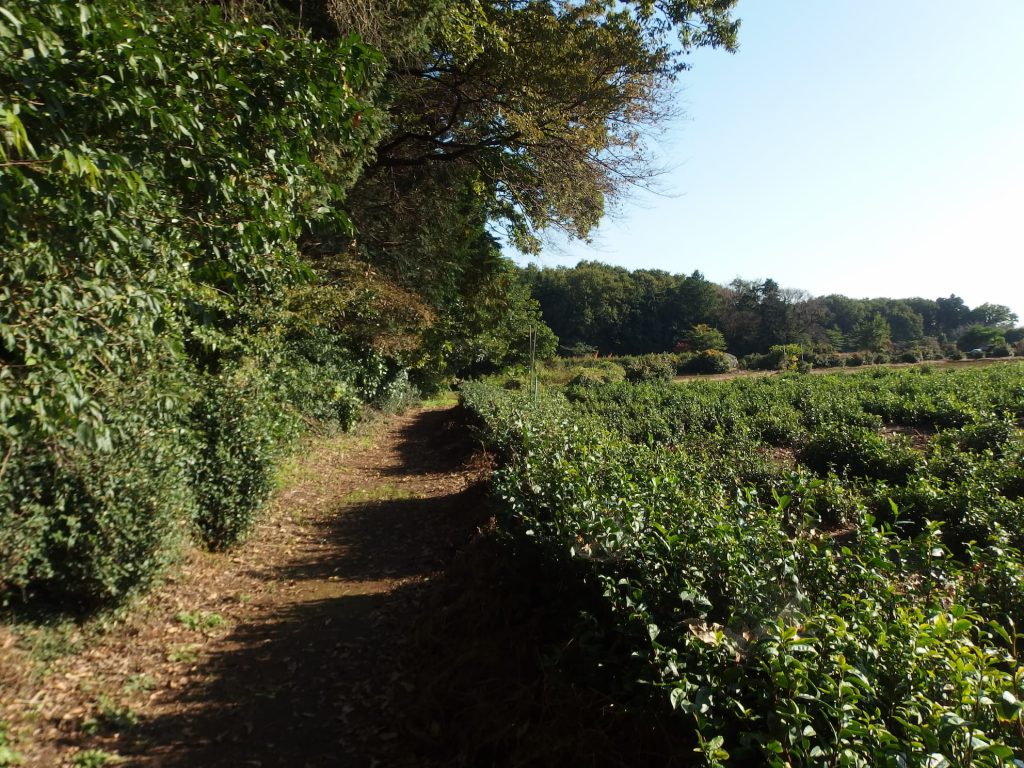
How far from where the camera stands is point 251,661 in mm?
4293

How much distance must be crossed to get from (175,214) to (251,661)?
3399 millimetres

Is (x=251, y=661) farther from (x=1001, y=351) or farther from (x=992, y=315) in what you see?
(x=992, y=315)

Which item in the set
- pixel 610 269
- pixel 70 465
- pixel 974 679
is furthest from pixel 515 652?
pixel 610 269

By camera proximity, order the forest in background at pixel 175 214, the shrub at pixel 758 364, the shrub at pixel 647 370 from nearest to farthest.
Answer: the forest in background at pixel 175 214, the shrub at pixel 647 370, the shrub at pixel 758 364

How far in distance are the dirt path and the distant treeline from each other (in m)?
59.4

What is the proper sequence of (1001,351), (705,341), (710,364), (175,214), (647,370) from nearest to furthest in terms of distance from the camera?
(175,214) < (647,370) < (1001,351) < (710,364) < (705,341)

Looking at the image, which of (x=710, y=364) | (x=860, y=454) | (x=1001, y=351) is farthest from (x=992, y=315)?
(x=860, y=454)

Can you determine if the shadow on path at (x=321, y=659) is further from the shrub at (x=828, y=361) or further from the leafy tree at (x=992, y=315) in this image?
the leafy tree at (x=992, y=315)

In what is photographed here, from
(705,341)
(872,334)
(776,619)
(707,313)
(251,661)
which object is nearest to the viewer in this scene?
(776,619)

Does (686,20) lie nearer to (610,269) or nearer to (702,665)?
(702,665)

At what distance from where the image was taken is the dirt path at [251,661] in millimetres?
3346

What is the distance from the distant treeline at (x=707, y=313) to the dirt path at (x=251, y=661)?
5944 centimetres

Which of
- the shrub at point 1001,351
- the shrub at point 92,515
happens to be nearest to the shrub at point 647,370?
the shrub at point 1001,351

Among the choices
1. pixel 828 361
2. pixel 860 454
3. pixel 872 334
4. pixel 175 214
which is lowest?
pixel 860 454
